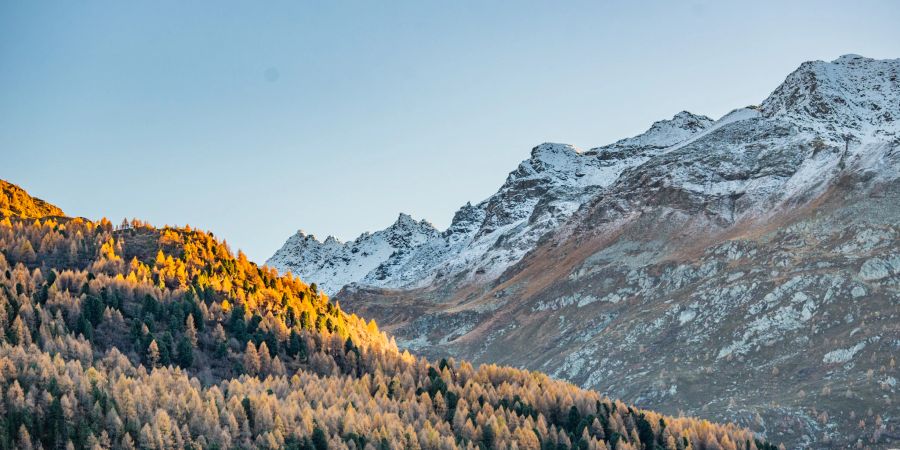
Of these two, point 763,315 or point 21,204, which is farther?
point 21,204

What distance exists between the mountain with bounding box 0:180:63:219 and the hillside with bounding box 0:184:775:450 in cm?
2045

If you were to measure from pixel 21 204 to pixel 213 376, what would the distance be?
79239 millimetres

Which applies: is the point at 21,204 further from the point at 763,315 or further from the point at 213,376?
the point at 763,315

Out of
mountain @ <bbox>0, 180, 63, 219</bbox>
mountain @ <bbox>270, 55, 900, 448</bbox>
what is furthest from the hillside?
mountain @ <bbox>0, 180, 63, 219</bbox>

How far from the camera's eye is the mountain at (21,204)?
155m

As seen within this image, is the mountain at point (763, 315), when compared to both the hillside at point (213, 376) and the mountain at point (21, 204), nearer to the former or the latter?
the hillside at point (213, 376)

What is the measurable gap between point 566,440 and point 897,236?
74019mm

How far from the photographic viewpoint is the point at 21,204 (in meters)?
161

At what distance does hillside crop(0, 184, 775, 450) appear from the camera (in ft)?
285

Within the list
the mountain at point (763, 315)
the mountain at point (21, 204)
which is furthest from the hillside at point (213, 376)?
the mountain at point (21, 204)

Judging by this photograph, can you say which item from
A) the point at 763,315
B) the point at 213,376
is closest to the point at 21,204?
the point at 213,376

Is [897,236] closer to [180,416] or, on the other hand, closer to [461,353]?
[461,353]

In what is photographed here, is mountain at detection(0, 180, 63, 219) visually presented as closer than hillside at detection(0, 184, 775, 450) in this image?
No

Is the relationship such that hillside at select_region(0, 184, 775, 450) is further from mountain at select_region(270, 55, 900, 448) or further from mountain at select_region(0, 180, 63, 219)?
mountain at select_region(0, 180, 63, 219)
